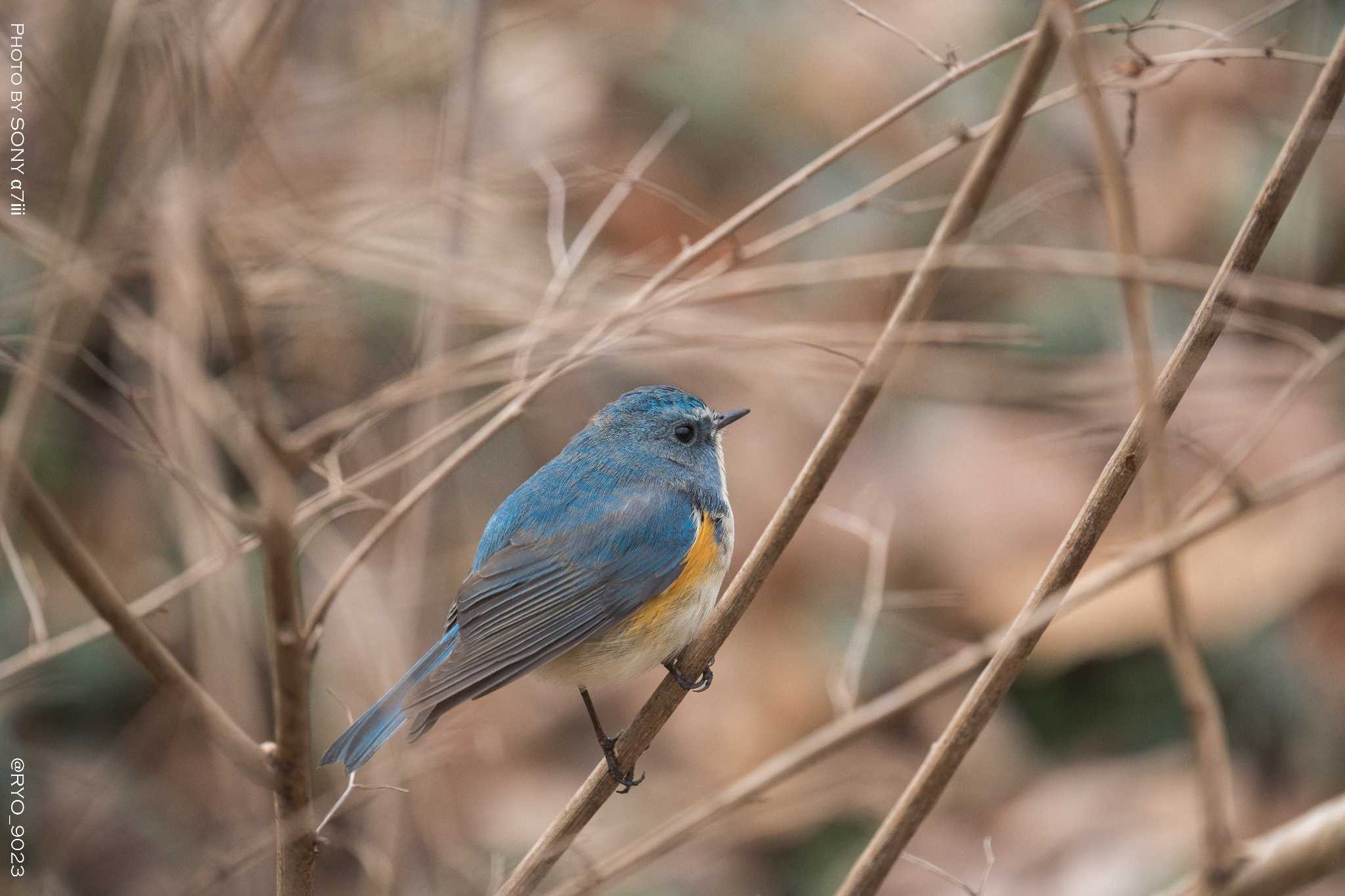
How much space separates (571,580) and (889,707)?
894 millimetres

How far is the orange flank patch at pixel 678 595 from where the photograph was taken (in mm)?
2629

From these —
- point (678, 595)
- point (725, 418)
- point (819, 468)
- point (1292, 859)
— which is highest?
point (819, 468)

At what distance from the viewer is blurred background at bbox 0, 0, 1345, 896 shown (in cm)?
339

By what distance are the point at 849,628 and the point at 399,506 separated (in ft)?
9.96

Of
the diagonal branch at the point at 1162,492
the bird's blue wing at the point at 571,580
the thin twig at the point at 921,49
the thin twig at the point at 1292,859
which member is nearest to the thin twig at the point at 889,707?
the diagonal branch at the point at 1162,492

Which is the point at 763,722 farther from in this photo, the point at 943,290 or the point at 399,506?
the point at 399,506

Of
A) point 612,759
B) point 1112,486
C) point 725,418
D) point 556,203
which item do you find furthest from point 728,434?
point 1112,486

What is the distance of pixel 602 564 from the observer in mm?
2742

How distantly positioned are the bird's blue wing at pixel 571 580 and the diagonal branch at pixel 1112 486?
92 centimetres

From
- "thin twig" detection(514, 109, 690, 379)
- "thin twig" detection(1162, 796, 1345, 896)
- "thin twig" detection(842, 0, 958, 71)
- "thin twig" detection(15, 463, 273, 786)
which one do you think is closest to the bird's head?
"thin twig" detection(514, 109, 690, 379)

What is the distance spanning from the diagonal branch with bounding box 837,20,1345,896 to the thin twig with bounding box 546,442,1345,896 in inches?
4.9

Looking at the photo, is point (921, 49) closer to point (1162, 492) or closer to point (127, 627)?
point (1162, 492)

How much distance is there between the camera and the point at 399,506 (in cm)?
187

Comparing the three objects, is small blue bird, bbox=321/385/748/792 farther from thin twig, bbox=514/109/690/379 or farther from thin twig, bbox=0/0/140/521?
thin twig, bbox=0/0/140/521
